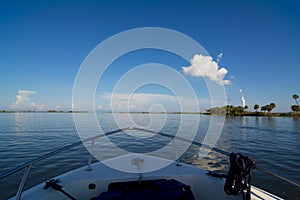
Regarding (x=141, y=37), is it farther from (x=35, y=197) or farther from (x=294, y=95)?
(x=294, y=95)

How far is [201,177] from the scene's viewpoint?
2025 millimetres

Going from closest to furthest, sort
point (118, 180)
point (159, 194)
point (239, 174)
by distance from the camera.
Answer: point (239, 174), point (159, 194), point (118, 180)

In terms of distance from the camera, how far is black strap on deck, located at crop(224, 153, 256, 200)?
53.2 inches

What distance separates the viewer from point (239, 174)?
4.65ft

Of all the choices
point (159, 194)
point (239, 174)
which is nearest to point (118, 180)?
point (159, 194)

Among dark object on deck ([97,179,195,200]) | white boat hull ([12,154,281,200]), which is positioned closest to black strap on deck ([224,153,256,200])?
white boat hull ([12,154,281,200])

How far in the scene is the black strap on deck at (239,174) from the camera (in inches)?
53.2

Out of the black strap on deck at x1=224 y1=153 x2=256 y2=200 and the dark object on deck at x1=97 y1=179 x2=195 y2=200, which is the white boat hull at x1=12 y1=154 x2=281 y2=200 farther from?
the dark object on deck at x1=97 y1=179 x2=195 y2=200

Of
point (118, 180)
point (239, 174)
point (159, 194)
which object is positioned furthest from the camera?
point (118, 180)

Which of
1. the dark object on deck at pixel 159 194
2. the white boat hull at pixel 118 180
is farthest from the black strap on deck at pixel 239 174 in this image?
the dark object on deck at pixel 159 194

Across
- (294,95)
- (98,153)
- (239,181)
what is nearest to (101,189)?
(239,181)

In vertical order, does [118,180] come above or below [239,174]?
below

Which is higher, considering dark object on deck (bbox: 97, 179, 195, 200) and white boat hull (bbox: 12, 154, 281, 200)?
dark object on deck (bbox: 97, 179, 195, 200)

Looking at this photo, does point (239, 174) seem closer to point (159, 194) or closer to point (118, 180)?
point (159, 194)
